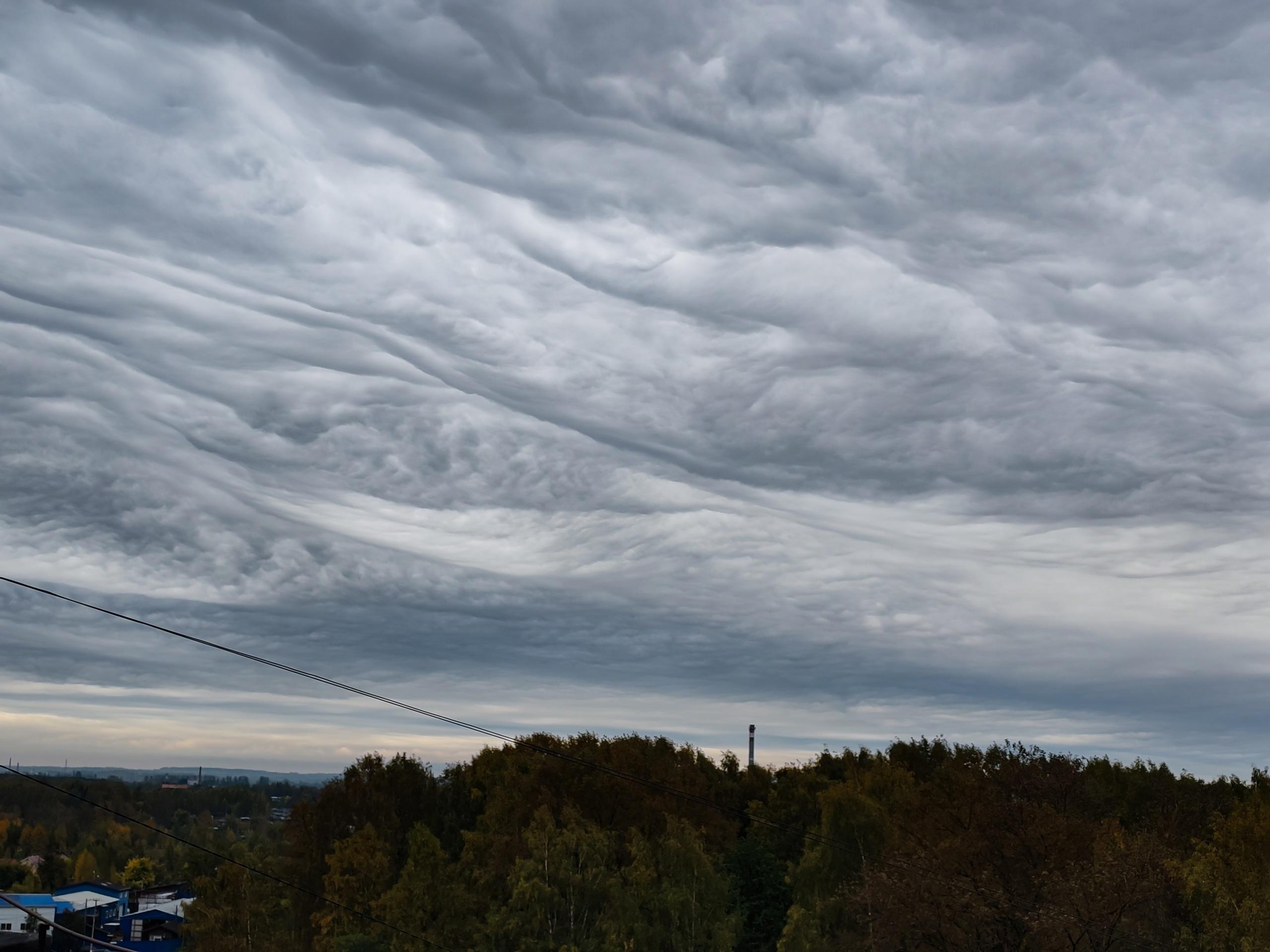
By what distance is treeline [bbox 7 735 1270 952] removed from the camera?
58.2 meters

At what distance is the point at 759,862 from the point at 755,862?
0.32 meters

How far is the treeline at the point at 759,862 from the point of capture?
191 feet

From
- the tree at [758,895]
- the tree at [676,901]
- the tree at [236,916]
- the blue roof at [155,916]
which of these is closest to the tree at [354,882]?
the tree at [236,916]

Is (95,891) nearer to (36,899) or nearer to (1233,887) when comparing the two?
(36,899)

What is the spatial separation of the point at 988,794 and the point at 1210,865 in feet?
38.2

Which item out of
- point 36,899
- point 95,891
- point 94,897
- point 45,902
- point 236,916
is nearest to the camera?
point 236,916

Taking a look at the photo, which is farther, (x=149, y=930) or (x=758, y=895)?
(x=149, y=930)

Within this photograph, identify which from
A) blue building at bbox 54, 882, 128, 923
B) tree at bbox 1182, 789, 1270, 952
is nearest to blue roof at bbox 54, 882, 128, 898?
blue building at bbox 54, 882, 128, 923

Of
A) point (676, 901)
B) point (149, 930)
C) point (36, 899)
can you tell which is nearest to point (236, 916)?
point (676, 901)

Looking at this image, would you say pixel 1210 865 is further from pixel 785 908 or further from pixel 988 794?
pixel 785 908

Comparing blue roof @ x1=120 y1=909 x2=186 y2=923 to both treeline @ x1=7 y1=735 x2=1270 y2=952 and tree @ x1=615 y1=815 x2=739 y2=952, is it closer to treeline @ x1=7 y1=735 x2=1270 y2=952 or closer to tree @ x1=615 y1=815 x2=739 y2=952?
treeline @ x1=7 y1=735 x2=1270 y2=952

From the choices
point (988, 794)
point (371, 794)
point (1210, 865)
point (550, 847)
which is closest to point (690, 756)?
point (371, 794)

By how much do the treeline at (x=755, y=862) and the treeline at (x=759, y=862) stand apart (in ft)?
0.52

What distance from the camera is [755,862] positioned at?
9519 cm
